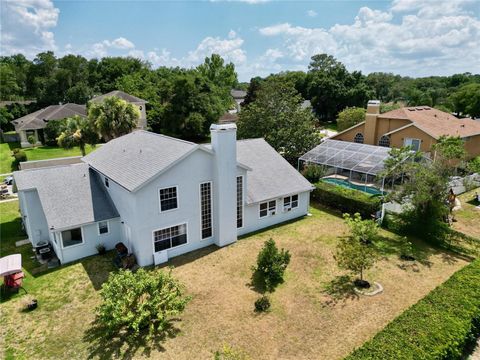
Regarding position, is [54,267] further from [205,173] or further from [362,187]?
[362,187]

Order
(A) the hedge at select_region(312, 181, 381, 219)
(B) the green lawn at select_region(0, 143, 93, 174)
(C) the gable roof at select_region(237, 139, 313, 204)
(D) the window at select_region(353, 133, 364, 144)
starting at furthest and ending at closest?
(D) the window at select_region(353, 133, 364, 144) → (B) the green lawn at select_region(0, 143, 93, 174) → (A) the hedge at select_region(312, 181, 381, 219) → (C) the gable roof at select_region(237, 139, 313, 204)

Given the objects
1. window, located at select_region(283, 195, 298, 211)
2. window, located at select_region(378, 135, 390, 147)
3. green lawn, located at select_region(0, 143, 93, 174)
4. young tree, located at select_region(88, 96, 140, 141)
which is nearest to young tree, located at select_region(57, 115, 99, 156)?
young tree, located at select_region(88, 96, 140, 141)

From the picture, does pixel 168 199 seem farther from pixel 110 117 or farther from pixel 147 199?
pixel 110 117

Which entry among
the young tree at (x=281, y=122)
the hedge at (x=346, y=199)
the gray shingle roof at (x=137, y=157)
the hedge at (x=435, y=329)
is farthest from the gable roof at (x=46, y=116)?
the hedge at (x=435, y=329)

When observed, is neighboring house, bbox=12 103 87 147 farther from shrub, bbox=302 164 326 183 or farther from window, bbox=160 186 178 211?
window, bbox=160 186 178 211

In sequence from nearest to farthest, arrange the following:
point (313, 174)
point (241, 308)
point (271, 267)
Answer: point (241, 308) < point (271, 267) < point (313, 174)

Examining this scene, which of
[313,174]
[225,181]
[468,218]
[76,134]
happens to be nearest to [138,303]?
[225,181]

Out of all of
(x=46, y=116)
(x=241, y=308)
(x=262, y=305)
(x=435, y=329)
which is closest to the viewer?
(x=435, y=329)
